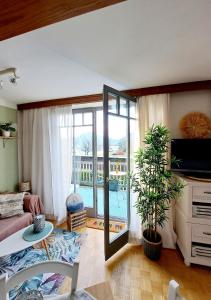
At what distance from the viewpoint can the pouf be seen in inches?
130

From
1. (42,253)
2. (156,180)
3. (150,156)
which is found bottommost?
(42,253)

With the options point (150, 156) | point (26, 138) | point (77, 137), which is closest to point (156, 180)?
point (150, 156)

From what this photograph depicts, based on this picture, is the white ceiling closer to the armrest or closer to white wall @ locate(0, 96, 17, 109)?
white wall @ locate(0, 96, 17, 109)

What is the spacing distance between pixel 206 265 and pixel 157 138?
1.63 meters

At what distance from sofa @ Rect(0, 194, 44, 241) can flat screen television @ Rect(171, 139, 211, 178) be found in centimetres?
232

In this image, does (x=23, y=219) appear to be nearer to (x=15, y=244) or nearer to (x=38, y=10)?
(x=15, y=244)

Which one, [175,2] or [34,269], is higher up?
[175,2]

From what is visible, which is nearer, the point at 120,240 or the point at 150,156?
the point at 150,156

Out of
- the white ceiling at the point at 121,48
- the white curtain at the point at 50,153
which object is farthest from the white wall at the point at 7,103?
the white ceiling at the point at 121,48

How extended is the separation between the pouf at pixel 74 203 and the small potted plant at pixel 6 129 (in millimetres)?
1626

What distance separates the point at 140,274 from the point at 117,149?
1.57 m

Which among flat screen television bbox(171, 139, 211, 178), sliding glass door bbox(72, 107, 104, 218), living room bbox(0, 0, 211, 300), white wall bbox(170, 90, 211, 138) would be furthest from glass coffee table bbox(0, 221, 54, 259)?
white wall bbox(170, 90, 211, 138)

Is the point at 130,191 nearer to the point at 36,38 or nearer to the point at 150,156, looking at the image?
the point at 150,156

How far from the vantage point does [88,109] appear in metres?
3.74
